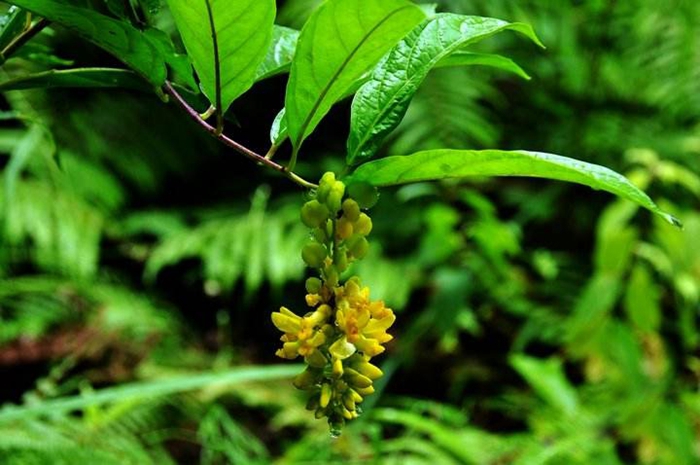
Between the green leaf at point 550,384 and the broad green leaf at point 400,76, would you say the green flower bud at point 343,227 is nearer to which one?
the broad green leaf at point 400,76

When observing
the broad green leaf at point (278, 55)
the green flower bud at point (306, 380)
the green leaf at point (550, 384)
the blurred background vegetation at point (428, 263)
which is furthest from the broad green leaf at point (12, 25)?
the green leaf at point (550, 384)

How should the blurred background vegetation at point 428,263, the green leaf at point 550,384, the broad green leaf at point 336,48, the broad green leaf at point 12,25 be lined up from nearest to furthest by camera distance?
the broad green leaf at point 336,48
the broad green leaf at point 12,25
the green leaf at point 550,384
the blurred background vegetation at point 428,263

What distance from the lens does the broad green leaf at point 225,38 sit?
0.97 ft

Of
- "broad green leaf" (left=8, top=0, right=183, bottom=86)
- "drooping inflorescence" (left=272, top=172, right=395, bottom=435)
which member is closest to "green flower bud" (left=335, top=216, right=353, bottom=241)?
"drooping inflorescence" (left=272, top=172, right=395, bottom=435)

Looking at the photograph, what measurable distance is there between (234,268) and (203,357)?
207 mm

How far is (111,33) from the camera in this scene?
12.6 inches

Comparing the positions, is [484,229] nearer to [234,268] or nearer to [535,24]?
[234,268]

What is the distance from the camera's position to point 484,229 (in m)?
1.49

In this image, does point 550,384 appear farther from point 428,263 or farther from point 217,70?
point 217,70

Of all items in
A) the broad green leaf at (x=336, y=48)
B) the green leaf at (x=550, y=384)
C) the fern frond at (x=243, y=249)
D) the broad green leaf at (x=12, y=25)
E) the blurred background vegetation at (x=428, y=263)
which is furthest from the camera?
the fern frond at (x=243, y=249)

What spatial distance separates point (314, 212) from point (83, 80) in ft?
0.45

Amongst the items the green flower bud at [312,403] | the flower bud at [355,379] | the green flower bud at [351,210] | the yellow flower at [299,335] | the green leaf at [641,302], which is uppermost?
the green flower bud at [351,210]

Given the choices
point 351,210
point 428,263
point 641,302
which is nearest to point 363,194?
point 351,210

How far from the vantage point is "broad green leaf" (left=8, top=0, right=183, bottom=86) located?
12.4 inches
